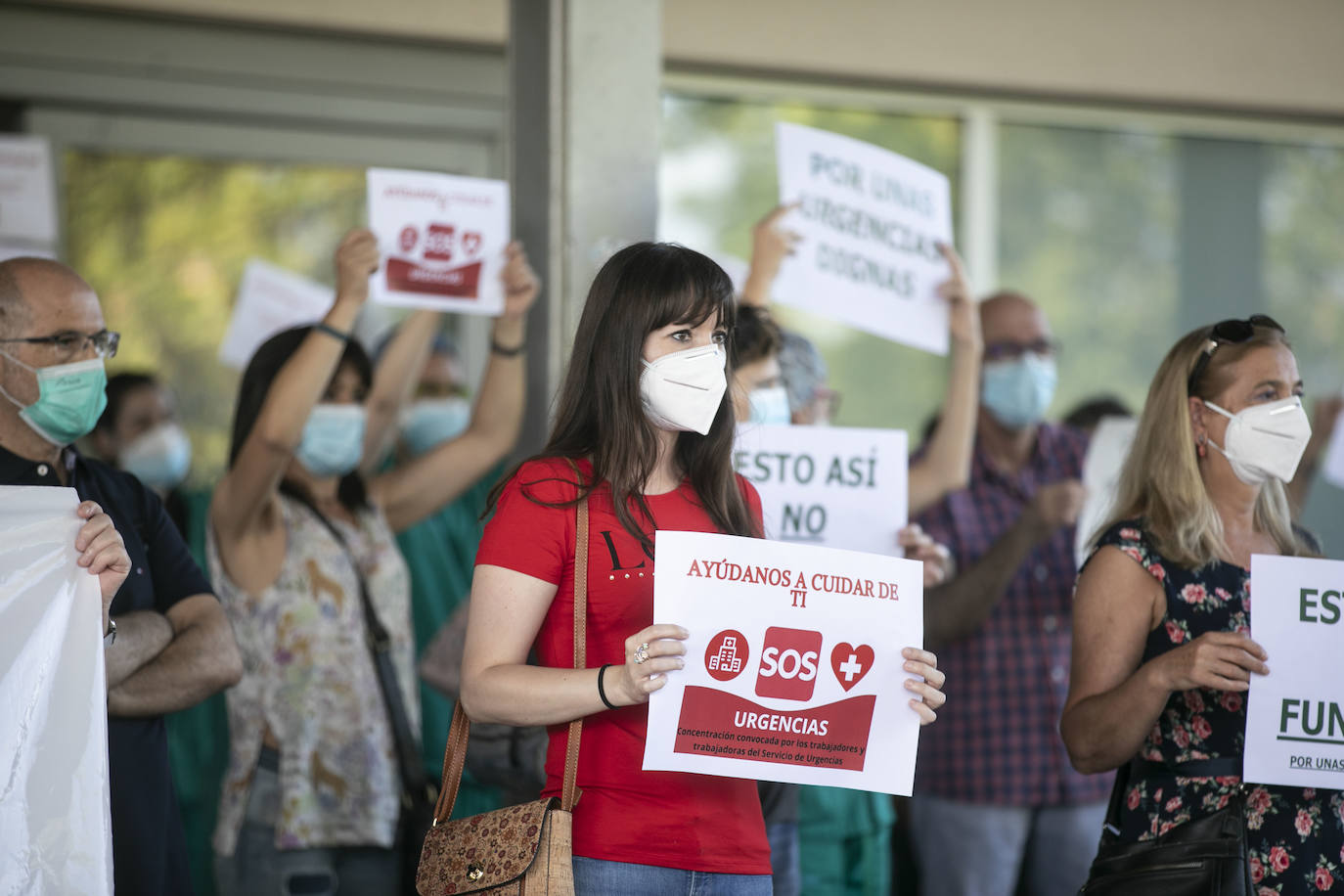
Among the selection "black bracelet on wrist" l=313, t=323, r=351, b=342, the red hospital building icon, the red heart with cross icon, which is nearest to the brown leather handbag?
the red hospital building icon

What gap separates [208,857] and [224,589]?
1.72 meters

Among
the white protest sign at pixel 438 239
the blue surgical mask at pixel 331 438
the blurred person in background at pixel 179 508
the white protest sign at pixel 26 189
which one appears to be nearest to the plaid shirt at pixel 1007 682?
the white protest sign at pixel 438 239

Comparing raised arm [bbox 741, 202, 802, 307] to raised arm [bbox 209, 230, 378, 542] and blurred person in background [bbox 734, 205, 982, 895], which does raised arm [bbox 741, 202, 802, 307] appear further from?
raised arm [bbox 209, 230, 378, 542]

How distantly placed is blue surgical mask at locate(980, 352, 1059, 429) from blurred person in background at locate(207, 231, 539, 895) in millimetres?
2035

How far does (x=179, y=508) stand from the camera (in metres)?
4.94

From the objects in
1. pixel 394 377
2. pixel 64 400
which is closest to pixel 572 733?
pixel 64 400

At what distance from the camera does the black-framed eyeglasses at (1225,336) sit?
3.12 m

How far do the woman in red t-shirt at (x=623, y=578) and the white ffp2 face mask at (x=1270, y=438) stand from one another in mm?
954

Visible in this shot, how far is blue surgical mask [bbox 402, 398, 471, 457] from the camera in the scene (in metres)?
5.50

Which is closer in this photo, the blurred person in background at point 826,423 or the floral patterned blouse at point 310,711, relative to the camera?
the floral patterned blouse at point 310,711

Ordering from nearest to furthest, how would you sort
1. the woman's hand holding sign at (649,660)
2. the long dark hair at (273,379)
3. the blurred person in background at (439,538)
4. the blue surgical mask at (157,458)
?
the woman's hand holding sign at (649,660) < the long dark hair at (273,379) < the blurred person in background at (439,538) < the blue surgical mask at (157,458)

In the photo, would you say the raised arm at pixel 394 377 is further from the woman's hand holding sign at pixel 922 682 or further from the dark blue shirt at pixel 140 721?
the woman's hand holding sign at pixel 922 682

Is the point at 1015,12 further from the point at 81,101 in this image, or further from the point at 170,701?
the point at 170,701

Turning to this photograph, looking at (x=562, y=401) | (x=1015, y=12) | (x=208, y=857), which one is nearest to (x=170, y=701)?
(x=562, y=401)
